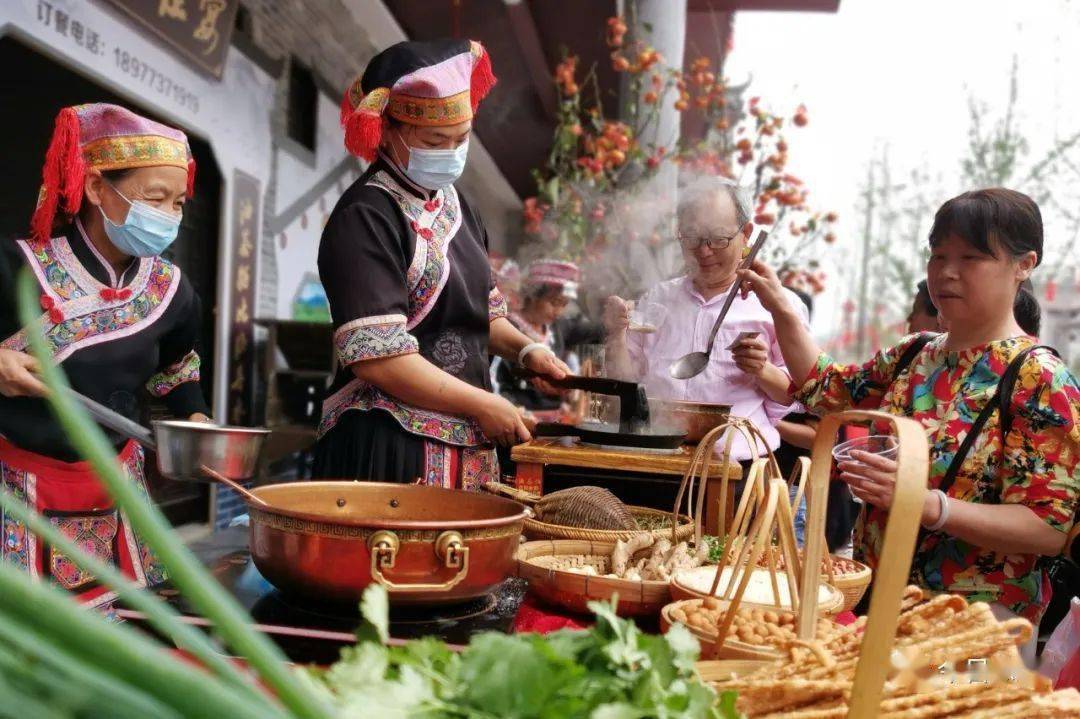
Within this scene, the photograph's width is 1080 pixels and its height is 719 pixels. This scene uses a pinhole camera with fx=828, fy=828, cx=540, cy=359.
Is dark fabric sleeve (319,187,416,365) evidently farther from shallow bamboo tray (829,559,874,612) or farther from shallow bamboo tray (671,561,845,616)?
shallow bamboo tray (829,559,874,612)

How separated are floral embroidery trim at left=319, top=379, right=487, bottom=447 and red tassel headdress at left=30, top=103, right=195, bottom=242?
97cm

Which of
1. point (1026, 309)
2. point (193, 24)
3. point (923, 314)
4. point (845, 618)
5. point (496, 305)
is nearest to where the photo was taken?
point (845, 618)

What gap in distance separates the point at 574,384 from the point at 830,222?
3.75m

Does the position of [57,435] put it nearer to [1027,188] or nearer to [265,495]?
[265,495]

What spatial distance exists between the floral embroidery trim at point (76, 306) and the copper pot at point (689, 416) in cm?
166

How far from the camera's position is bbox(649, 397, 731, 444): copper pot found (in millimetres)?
2836

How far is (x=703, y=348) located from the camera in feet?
11.3

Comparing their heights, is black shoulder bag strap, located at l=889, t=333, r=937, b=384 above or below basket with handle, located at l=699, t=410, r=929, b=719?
above

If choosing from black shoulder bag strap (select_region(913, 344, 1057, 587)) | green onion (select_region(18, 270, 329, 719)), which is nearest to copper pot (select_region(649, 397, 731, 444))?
black shoulder bag strap (select_region(913, 344, 1057, 587))

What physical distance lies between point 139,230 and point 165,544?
2.29 metres

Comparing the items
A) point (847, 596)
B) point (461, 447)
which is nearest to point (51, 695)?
point (847, 596)

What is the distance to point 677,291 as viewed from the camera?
361cm

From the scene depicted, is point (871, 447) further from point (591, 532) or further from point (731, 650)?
point (731, 650)

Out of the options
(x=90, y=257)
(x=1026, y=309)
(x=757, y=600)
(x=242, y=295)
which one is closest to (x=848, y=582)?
(x=757, y=600)
